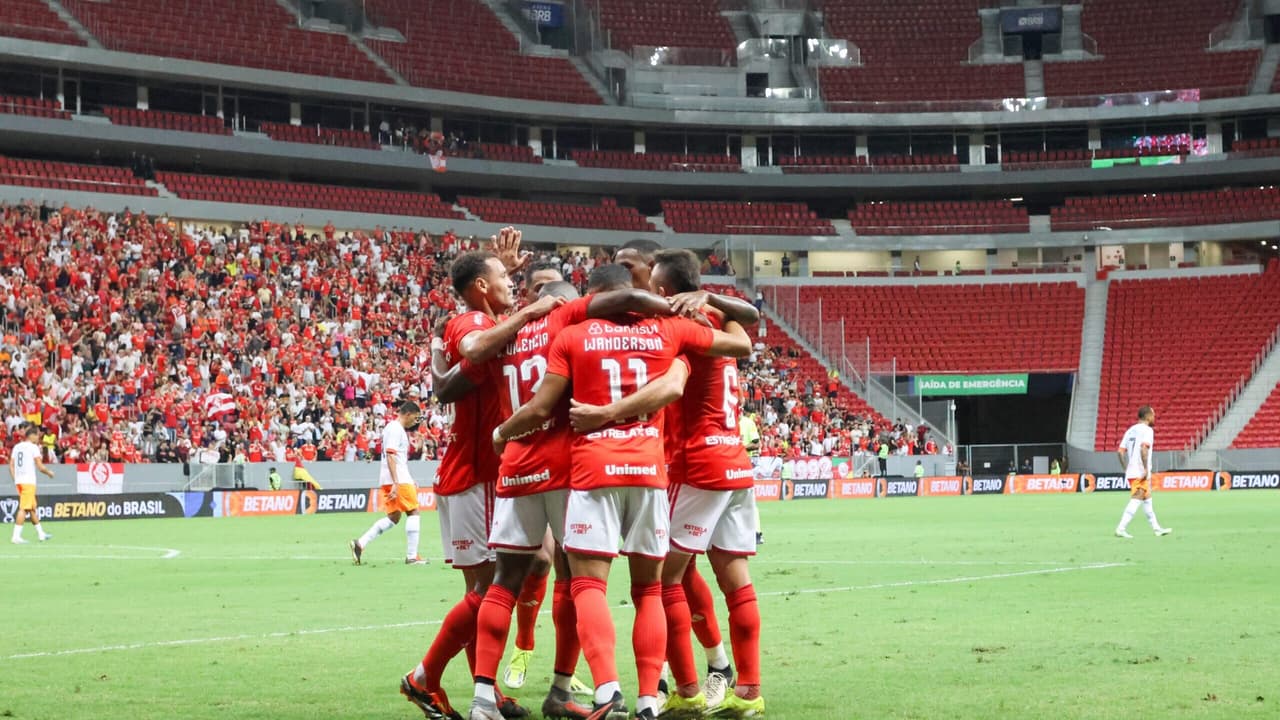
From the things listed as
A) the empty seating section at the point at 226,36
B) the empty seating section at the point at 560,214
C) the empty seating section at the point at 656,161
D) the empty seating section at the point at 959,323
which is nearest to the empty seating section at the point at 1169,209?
the empty seating section at the point at 959,323

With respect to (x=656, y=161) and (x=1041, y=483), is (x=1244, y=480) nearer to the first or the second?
(x=1041, y=483)

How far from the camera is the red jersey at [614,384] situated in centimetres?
845

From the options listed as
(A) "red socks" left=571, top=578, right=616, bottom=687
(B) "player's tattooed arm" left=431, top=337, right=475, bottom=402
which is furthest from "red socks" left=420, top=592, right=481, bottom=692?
(B) "player's tattooed arm" left=431, top=337, right=475, bottom=402

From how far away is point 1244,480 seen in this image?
54219 millimetres

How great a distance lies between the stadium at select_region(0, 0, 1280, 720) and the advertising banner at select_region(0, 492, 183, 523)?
124 millimetres

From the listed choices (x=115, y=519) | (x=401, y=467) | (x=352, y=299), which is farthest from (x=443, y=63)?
(x=401, y=467)

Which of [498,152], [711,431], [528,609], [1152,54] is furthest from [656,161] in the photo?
[711,431]

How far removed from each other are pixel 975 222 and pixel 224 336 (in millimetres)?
40176

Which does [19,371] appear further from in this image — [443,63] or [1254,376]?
[1254,376]

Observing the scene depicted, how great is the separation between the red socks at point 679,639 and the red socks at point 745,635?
0.93 feet

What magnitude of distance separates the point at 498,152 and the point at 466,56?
16.5 feet

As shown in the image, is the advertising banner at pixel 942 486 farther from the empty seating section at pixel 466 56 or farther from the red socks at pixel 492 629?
the red socks at pixel 492 629

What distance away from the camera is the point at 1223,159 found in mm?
71250

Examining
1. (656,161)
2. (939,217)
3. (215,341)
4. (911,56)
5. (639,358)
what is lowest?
(639,358)
